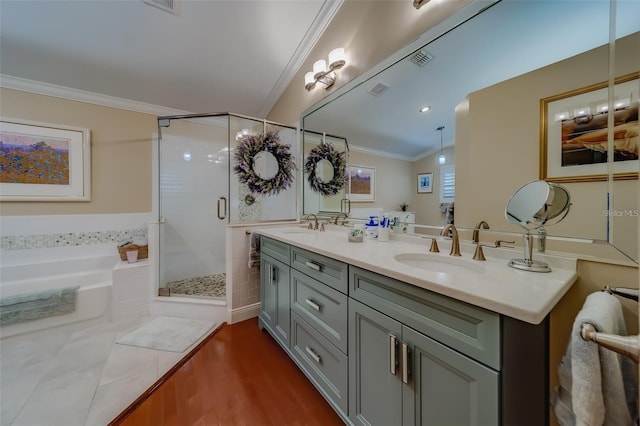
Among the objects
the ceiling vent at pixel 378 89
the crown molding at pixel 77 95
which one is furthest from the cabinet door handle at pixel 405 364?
the crown molding at pixel 77 95

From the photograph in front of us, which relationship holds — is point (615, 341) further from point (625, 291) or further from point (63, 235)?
point (63, 235)

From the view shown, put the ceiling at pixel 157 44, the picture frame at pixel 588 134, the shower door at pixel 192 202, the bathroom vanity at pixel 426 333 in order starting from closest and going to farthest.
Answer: the bathroom vanity at pixel 426 333
the picture frame at pixel 588 134
the ceiling at pixel 157 44
the shower door at pixel 192 202

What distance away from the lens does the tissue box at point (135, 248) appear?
241 cm

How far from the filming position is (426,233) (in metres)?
1.32

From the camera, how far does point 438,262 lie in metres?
1.10

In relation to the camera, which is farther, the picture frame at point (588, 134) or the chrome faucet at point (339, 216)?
the chrome faucet at point (339, 216)

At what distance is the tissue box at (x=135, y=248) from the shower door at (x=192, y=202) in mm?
187

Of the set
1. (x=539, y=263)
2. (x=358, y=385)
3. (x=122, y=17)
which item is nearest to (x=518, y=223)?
(x=539, y=263)

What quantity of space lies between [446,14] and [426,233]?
3.76ft

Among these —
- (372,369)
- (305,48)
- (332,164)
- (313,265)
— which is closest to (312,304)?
(313,265)

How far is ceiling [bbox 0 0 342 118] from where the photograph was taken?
179 centimetres

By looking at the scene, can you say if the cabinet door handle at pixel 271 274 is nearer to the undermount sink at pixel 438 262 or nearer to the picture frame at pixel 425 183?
the undermount sink at pixel 438 262

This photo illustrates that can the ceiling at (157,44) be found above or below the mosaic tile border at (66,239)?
above

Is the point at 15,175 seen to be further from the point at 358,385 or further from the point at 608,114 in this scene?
the point at 608,114
